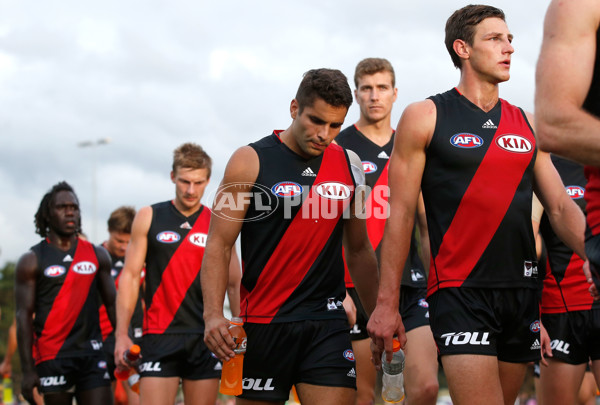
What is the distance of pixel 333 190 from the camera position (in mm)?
5586

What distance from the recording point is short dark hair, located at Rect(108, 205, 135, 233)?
12656 millimetres

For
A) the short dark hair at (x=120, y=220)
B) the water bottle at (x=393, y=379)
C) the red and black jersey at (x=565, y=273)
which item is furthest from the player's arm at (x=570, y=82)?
the short dark hair at (x=120, y=220)

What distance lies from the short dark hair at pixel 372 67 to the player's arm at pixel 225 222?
3.36 metres

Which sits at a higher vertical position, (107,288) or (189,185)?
(189,185)

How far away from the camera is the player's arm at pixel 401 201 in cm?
494

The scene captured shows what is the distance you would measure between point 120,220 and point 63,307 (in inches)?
132

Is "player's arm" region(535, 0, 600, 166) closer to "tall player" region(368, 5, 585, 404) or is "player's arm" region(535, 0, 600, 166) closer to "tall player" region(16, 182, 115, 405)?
"tall player" region(368, 5, 585, 404)

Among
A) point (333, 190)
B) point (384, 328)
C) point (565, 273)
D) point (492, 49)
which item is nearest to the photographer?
point (384, 328)

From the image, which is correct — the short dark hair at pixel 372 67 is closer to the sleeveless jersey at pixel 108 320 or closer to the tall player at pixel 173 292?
the tall player at pixel 173 292

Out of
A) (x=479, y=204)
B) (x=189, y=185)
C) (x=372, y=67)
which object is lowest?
(x=479, y=204)

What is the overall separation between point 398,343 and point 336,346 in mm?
429

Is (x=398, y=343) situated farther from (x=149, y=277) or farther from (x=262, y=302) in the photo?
(x=149, y=277)

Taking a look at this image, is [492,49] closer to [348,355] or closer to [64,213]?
[348,355]

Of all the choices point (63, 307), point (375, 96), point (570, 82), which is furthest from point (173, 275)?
point (570, 82)
